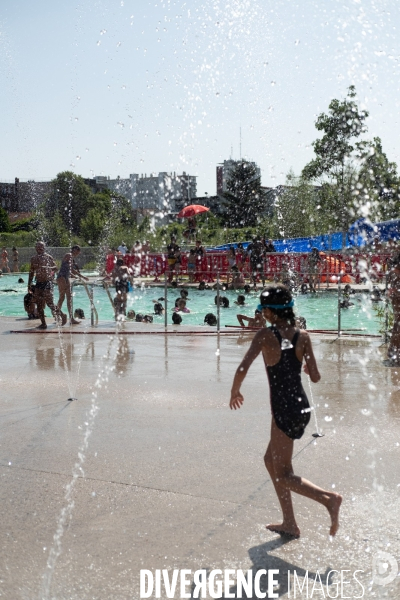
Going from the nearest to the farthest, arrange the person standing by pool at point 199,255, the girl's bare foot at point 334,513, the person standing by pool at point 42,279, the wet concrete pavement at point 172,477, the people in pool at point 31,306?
the wet concrete pavement at point 172,477 < the girl's bare foot at point 334,513 < the person standing by pool at point 42,279 < the people in pool at point 31,306 < the person standing by pool at point 199,255

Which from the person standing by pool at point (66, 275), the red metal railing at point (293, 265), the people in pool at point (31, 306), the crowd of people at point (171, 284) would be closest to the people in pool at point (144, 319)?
the crowd of people at point (171, 284)

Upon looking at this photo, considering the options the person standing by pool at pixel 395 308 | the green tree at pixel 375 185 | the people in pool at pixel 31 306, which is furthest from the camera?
the green tree at pixel 375 185

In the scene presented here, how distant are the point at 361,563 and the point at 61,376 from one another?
6429 mm

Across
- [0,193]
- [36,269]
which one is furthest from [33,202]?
[36,269]

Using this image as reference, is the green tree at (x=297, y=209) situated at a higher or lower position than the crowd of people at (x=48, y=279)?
higher

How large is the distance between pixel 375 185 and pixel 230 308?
31.4m

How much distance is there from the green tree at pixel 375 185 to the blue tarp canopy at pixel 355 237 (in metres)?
4.68

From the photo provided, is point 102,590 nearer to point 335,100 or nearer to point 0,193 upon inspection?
point 335,100

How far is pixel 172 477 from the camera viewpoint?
18.6ft

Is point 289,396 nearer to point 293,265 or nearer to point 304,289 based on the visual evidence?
point 304,289

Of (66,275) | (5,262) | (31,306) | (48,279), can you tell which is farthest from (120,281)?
(5,262)

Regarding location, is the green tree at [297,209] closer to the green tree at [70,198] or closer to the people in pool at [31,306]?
the people in pool at [31,306]

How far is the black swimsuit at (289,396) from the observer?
14.8 feet

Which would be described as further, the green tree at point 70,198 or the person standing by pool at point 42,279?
the green tree at point 70,198
